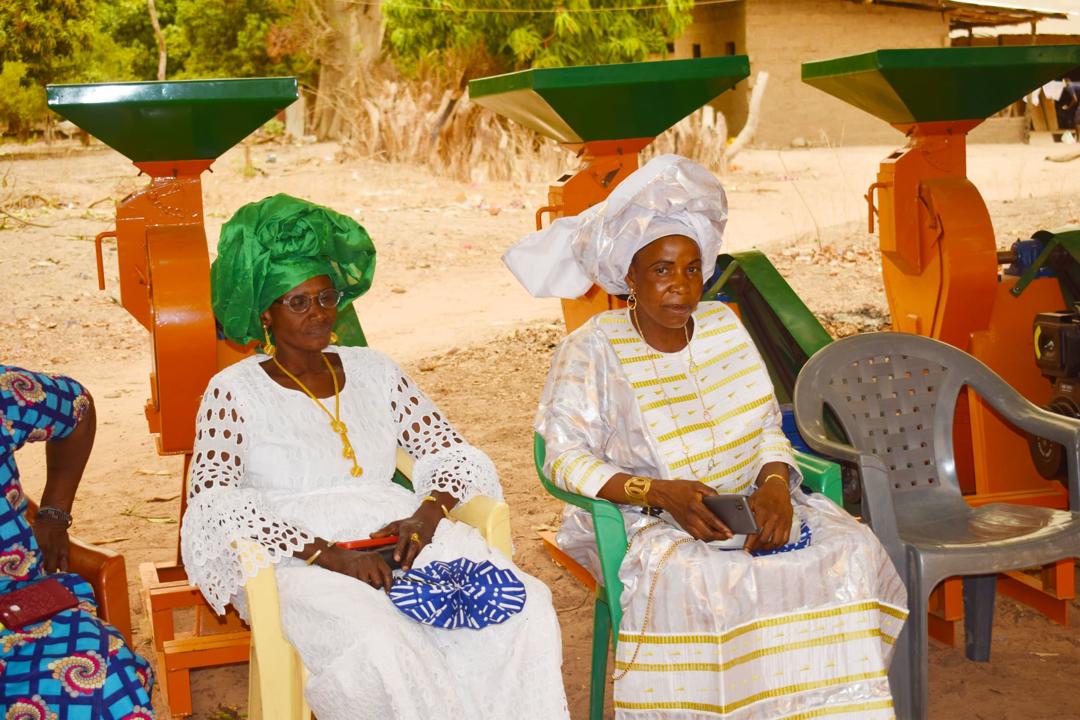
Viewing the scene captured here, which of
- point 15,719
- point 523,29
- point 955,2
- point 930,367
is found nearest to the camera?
point 15,719

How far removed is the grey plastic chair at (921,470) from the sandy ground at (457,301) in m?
0.44

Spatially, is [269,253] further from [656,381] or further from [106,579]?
[656,381]

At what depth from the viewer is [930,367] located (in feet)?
12.7

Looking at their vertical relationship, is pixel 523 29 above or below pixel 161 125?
above

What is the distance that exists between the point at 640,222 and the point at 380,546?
106cm

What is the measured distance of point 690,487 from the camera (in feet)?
9.98

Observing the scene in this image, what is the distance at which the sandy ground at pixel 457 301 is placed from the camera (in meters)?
4.07

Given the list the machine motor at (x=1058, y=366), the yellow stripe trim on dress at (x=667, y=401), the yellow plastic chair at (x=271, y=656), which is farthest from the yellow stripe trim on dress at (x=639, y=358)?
the machine motor at (x=1058, y=366)

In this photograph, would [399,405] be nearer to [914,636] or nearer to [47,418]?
[47,418]

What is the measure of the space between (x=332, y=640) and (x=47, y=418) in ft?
2.93

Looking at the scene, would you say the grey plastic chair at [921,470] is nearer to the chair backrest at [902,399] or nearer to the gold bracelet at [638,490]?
the chair backrest at [902,399]

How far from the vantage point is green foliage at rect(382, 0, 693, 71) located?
19.0 metres

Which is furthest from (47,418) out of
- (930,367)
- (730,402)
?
(930,367)

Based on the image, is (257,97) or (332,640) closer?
(332,640)
